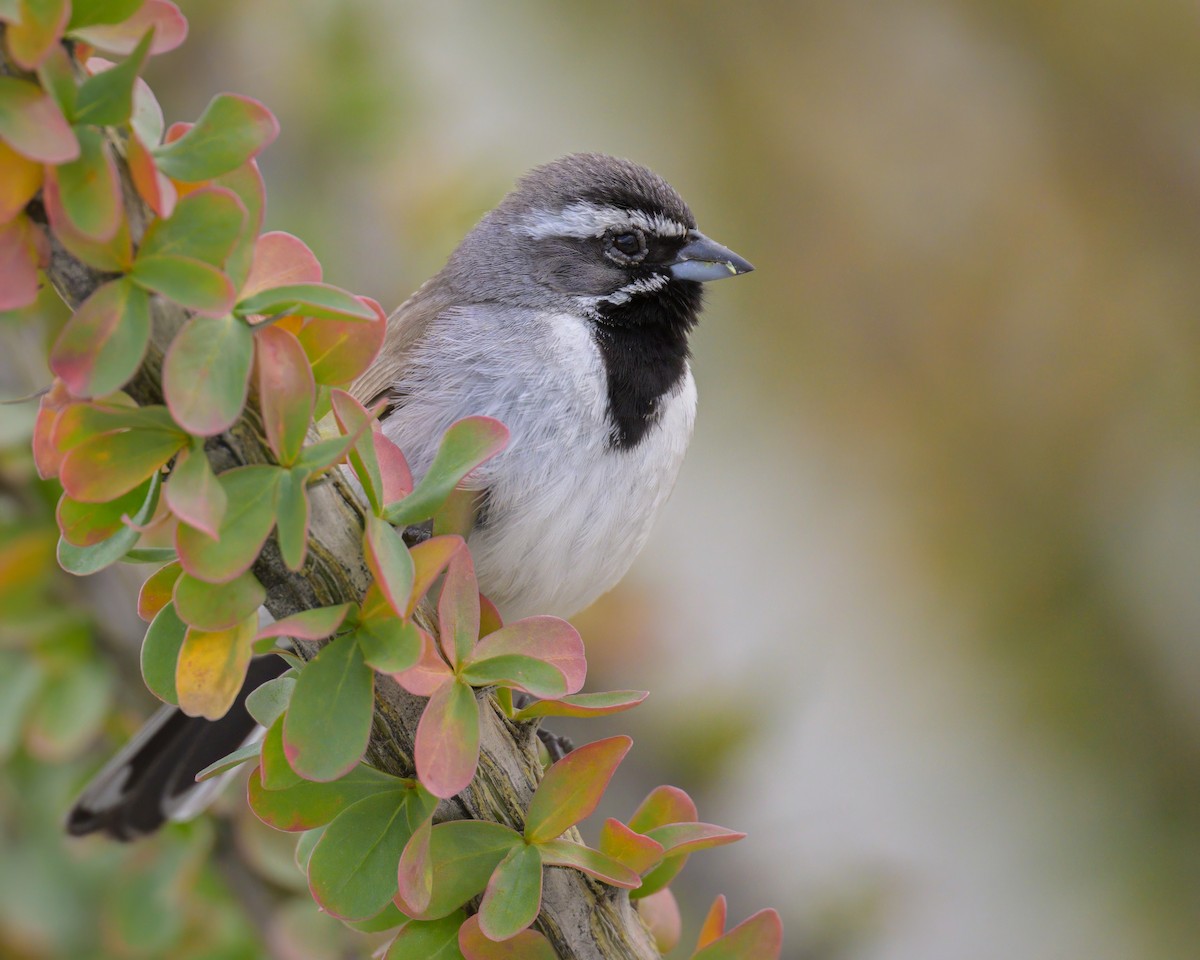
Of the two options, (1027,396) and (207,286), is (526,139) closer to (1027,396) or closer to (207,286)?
(1027,396)

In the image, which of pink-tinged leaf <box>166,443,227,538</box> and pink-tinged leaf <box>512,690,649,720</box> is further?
pink-tinged leaf <box>512,690,649,720</box>

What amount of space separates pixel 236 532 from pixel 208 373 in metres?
0.13

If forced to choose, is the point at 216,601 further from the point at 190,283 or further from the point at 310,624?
the point at 190,283

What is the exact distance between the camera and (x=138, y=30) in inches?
35.8

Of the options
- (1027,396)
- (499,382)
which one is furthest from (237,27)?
(1027,396)

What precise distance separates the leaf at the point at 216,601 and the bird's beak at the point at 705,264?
1.80 metres

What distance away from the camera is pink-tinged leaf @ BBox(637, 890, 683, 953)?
1512 millimetres

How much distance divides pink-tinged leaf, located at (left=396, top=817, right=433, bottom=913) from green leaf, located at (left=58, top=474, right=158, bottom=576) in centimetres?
36

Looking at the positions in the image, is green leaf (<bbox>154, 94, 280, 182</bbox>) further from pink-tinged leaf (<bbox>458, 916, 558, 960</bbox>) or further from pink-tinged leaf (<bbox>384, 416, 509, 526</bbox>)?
pink-tinged leaf (<bbox>458, 916, 558, 960</bbox>)

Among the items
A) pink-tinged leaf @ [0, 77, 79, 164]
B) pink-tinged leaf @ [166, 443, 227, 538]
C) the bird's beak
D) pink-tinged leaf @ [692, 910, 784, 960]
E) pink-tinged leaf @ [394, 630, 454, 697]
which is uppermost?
pink-tinged leaf @ [0, 77, 79, 164]

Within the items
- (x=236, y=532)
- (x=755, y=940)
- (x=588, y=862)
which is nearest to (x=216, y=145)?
(x=236, y=532)

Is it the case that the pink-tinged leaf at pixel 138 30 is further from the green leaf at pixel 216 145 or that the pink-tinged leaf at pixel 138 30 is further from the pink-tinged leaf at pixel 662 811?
the pink-tinged leaf at pixel 662 811

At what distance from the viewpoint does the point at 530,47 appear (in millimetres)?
6309

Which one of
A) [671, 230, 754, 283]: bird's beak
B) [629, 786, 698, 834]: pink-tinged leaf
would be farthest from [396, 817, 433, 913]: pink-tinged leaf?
[671, 230, 754, 283]: bird's beak
